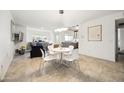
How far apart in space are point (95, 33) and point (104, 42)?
739 millimetres

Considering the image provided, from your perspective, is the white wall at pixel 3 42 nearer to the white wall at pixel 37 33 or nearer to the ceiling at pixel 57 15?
the ceiling at pixel 57 15

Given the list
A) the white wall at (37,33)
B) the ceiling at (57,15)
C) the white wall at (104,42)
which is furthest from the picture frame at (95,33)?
the white wall at (37,33)

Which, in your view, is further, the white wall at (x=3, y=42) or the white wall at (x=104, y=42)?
the white wall at (x=104, y=42)

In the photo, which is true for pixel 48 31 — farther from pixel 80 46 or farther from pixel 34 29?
pixel 80 46

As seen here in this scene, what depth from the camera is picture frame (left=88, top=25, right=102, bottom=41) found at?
16.7 ft

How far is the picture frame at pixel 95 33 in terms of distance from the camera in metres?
5.10

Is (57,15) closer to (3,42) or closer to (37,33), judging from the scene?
(3,42)

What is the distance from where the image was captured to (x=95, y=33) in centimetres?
536

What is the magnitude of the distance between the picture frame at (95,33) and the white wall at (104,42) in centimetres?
Result: 16

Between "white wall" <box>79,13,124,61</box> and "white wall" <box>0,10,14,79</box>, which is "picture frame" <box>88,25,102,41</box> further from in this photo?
"white wall" <box>0,10,14,79</box>

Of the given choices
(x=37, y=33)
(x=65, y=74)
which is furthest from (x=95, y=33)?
(x=37, y=33)

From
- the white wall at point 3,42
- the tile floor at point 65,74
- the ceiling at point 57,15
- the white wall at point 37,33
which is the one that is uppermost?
the ceiling at point 57,15

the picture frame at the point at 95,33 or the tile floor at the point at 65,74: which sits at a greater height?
the picture frame at the point at 95,33
